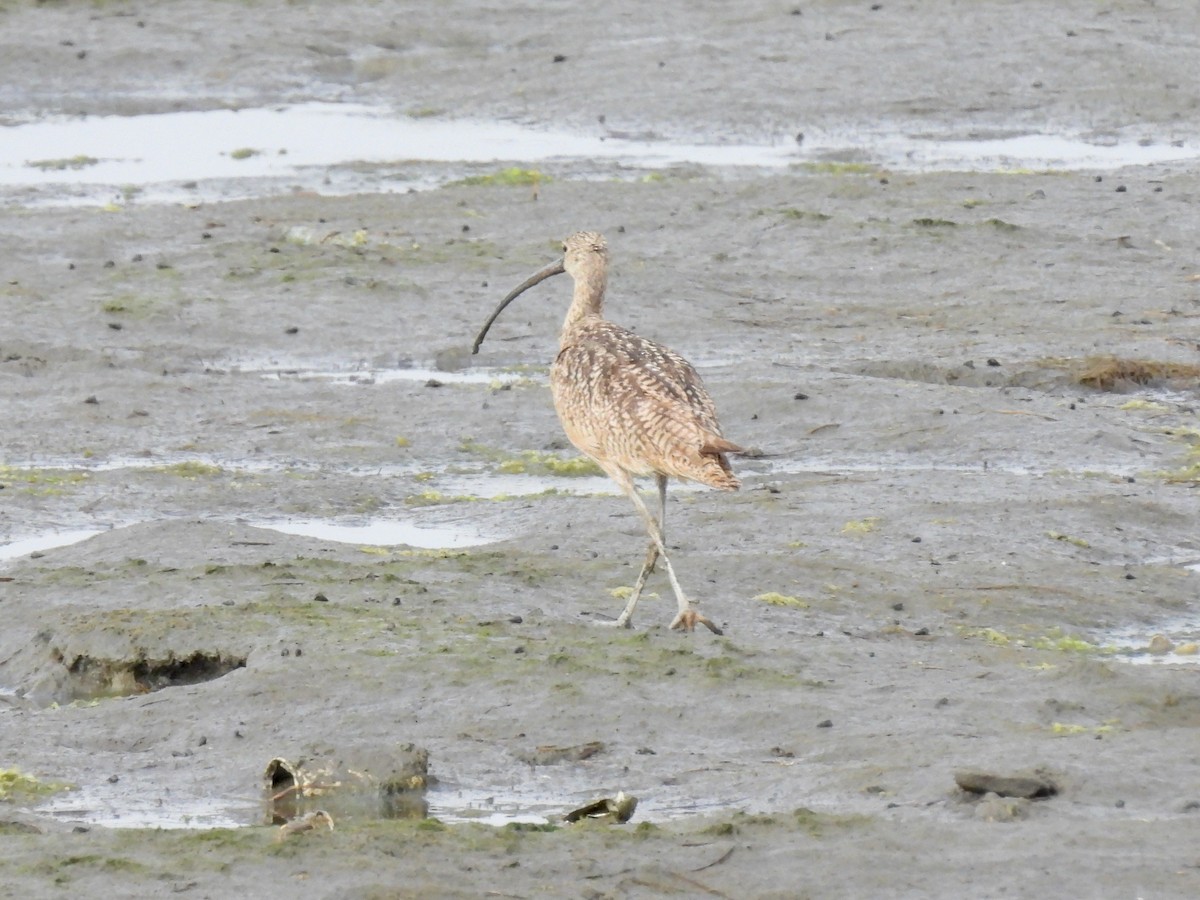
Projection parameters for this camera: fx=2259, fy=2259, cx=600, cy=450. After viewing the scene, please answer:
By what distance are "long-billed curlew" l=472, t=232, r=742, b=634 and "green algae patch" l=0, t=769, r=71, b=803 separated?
224cm

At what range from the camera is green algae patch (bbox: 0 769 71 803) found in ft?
20.6

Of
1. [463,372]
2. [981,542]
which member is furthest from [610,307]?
[981,542]

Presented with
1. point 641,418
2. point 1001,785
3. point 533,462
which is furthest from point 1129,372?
point 1001,785

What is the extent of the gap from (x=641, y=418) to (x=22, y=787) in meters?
2.56

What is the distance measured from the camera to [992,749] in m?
6.34

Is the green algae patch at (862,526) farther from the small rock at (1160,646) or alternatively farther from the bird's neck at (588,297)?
the small rock at (1160,646)

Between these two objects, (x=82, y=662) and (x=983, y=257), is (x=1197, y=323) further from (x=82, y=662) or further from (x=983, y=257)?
(x=82, y=662)

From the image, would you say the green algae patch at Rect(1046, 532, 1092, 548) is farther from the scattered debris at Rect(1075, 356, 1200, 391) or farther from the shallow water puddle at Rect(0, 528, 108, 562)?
the shallow water puddle at Rect(0, 528, 108, 562)

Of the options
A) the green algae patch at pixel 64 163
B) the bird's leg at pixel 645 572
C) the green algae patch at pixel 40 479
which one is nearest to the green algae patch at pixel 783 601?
the bird's leg at pixel 645 572

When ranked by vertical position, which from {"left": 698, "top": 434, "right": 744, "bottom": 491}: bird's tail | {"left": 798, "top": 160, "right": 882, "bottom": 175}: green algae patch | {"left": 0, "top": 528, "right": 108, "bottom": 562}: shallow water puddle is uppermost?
{"left": 698, "top": 434, "right": 744, "bottom": 491}: bird's tail

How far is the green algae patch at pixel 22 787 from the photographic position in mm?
6285

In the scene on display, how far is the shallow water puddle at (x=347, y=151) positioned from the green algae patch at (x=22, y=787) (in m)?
10.0

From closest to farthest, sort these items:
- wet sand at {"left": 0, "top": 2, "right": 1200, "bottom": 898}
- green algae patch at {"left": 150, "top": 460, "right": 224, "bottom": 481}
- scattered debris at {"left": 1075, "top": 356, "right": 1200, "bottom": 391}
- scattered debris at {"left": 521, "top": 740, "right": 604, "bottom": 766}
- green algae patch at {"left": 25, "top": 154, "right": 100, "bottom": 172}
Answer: wet sand at {"left": 0, "top": 2, "right": 1200, "bottom": 898} → scattered debris at {"left": 521, "top": 740, "right": 604, "bottom": 766} → green algae patch at {"left": 150, "top": 460, "right": 224, "bottom": 481} → scattered debris at {"left": 1075, "top": 356, "right": 1200, "bottom": 391} → green algae patch at {"left": 25, "top": 154, "right": 100, "bottom": 172}

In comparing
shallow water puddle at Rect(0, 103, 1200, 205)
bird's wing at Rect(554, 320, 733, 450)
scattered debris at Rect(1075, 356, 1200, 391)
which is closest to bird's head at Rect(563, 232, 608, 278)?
bird's wing at Rect(554, 320, 733, 450)
